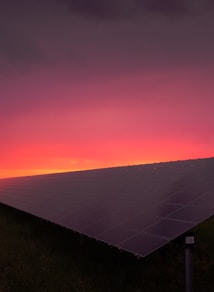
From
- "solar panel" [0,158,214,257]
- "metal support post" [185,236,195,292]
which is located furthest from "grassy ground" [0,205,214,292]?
"solar panel" [0,158,214,257]

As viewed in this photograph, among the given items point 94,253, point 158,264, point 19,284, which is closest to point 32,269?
point 19,284

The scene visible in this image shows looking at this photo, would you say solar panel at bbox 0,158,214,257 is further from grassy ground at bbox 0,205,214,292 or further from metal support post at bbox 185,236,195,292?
grassy ground at bbox 0,205,214,292

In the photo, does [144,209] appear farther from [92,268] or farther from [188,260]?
[188,260]

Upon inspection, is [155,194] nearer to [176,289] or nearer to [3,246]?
[176,289]

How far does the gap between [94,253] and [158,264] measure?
216 centimetres

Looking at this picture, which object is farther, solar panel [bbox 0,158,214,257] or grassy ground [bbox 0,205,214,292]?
grassy ground [bbox 0,205,214,292]

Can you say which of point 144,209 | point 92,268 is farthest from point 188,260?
point 92,268

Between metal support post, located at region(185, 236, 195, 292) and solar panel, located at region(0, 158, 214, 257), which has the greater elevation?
solar panel, located at region(0, 158, 214, 257)

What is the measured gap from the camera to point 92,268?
11195mm

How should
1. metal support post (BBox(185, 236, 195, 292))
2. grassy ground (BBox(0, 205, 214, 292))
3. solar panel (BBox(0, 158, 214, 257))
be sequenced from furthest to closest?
grassy ground (BBox(0, 205, 214, 292))
solar panel (BBox(0, 158, 214, 257))
metal support post (BBox(185, 236, 195, 292))

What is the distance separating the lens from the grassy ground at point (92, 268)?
1003cm

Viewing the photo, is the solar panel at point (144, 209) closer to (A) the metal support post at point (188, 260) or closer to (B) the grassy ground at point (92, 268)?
(A) the metal support post at point (188, 260)

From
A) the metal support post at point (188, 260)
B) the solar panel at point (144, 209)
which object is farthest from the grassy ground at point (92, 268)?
the solar panel at point (144, 209)

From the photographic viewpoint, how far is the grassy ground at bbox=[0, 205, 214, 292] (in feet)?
32.9
